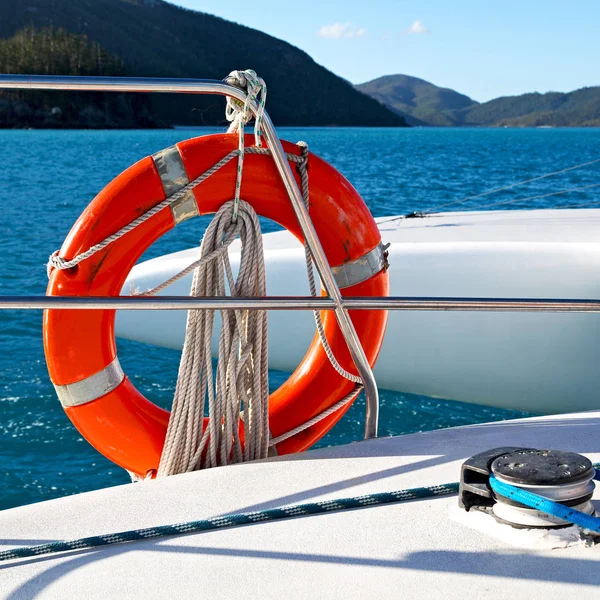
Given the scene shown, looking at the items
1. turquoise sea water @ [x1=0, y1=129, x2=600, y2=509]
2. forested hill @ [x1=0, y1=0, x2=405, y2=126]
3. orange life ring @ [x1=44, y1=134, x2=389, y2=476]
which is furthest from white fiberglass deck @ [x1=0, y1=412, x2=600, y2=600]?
forested hill @ [x1=0, y1=0, x2=405, y2=126]

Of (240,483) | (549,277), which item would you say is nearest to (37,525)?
(240,483)

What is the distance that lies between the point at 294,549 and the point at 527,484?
30 centimetres

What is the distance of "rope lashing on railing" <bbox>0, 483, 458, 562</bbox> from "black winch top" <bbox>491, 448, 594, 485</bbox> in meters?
0.11

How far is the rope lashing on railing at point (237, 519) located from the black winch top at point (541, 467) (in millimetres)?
113

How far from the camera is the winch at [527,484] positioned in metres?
1.03

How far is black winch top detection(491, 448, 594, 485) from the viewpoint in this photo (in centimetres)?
103

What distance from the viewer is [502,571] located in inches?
38.1

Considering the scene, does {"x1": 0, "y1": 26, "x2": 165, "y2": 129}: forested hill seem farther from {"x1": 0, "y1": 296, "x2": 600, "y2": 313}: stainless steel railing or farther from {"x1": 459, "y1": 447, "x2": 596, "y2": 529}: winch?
{"x1": 459, "y1": 447, "x2": 596, "y2": 529}: winch

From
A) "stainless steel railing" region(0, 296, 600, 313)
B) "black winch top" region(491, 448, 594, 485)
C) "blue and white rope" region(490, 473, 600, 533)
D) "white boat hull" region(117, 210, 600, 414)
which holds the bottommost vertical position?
"white boat hull" region(117, 210, 600, 414)

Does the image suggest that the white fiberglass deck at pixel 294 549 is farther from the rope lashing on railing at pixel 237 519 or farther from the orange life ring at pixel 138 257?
the orange life ring at pixel 138 257

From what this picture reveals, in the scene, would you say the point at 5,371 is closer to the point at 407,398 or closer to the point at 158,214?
the point at 407,398

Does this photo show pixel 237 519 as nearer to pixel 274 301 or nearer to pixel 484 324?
pixel 274 301

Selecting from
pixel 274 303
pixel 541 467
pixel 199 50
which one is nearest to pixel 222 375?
pixel 274 303

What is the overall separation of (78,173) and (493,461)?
667 inches
